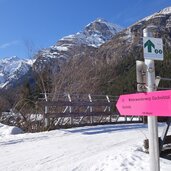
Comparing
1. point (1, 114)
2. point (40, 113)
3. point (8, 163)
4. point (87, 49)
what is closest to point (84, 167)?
point (8, 163)

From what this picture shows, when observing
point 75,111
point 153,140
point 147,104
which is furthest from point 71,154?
point 75,111

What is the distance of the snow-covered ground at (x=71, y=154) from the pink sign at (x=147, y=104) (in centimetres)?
272

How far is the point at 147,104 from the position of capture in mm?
4422

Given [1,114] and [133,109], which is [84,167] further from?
[1,114]

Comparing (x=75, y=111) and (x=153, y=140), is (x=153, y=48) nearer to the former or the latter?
(x=153, y=140)

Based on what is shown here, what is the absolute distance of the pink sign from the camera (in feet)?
13.4

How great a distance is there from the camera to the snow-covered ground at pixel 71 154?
7617 mm

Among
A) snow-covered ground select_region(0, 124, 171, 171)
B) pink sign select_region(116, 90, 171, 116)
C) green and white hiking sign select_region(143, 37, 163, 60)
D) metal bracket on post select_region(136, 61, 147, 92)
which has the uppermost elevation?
green and white hiking sign select_region(143, 37, 163, 60)

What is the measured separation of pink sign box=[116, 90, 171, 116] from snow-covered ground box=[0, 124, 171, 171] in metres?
2.72

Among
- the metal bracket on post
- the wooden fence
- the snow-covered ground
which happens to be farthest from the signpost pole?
the wooden fence

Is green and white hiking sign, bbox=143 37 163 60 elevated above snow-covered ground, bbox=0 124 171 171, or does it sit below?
above

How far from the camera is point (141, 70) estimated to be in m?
4.74

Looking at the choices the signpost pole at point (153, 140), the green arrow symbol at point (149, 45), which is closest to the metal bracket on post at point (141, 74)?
the signpost pole at point (153, 140)

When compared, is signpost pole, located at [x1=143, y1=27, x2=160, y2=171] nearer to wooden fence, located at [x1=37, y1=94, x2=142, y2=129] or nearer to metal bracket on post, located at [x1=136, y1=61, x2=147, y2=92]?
metal bracket on post, located at [x1=136, y1=61, x2=147, y2=92]
